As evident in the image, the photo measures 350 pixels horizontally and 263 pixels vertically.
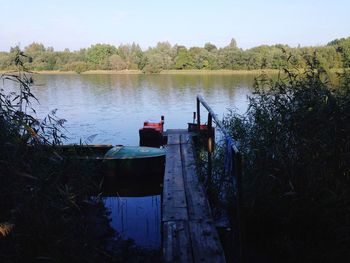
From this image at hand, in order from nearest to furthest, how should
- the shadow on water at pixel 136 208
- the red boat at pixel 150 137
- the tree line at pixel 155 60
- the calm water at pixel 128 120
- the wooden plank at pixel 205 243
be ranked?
1. the wooden plank at pixel 205 243
2. the shadow on water at pixel 136 208
3. the calm water at pixel 128 120
4. the red boat at pixel 150 137
5. the tree line at pixel 155 60

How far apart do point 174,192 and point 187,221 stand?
1.23 meters

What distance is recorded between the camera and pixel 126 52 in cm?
11581

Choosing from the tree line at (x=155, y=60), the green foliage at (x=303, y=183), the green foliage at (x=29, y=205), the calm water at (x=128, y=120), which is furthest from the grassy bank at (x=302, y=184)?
the tree line at (x=155, y=60)

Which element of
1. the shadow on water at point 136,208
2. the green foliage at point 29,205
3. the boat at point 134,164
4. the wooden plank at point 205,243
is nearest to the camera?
the green foliage at point 29,205

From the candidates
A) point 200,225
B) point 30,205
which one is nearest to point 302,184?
point 200,225

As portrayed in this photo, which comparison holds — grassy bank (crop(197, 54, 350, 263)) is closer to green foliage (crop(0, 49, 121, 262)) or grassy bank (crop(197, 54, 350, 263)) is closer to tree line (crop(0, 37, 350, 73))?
green foliage (crop(0, 49, 121, 262))

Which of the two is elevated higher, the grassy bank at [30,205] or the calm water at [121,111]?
the grassy bank at [30,205]

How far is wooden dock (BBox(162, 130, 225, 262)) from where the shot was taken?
3.87 metres

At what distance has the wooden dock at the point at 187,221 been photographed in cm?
387

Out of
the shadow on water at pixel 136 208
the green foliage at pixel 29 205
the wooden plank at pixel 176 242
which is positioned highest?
the green foliage at pixel 29 205

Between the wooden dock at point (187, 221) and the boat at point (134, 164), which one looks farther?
the boat at point (134, 164)

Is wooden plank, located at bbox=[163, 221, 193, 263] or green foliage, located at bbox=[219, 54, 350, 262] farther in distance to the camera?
green foliage, located at bbox=[219, 54, 350, 262]

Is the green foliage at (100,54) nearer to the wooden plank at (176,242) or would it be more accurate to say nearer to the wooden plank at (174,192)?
the wooden plank at (174,192)

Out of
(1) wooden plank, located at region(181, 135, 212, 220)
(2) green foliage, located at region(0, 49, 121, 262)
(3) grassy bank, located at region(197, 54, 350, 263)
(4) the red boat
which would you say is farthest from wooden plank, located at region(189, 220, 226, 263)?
(4) the red boat
